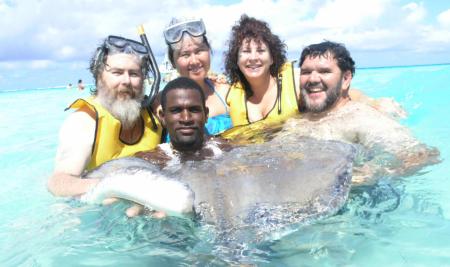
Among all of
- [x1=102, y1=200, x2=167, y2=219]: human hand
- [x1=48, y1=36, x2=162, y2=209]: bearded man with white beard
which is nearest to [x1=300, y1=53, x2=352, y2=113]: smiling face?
[x1=48, y1=36, x2=162, y2=209]: bearded man with white beard

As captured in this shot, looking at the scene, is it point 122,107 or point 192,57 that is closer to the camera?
point 122,107

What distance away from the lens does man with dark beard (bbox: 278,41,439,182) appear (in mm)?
4766

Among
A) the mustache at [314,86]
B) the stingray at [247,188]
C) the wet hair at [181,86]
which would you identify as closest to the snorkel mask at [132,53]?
the wet hair at [181,86]

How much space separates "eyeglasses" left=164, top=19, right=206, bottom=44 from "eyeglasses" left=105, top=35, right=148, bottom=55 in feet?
2.24

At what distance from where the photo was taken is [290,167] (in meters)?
3.58

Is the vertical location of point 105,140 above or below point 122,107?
below

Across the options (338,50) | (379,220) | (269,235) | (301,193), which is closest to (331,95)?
(338,50)

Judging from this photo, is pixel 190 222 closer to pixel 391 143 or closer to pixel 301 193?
pixel 301 193

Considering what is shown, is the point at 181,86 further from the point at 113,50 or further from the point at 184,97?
the point at 113,50

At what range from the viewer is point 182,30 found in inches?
229

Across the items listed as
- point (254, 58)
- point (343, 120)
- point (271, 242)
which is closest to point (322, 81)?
point (343, 120)

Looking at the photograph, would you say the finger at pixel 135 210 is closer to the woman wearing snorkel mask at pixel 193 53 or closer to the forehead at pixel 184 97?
the forehead at pixel 184 97

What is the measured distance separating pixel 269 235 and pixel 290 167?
27.8 inches

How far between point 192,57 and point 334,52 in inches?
75.6
